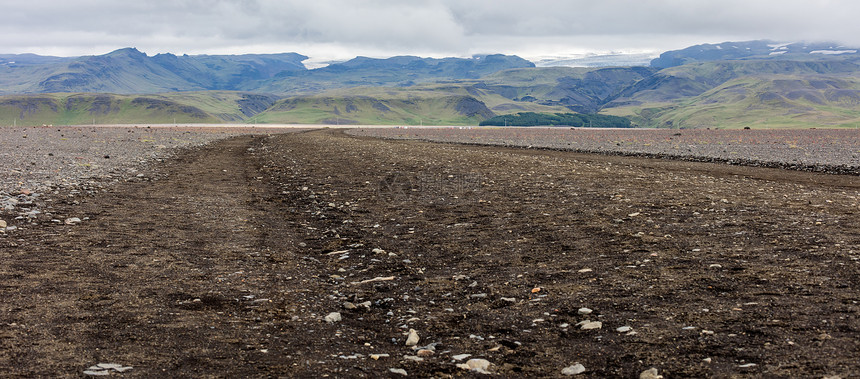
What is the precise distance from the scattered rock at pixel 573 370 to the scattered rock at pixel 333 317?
11.1 feet

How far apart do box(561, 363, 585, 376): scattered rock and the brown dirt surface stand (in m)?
0.08

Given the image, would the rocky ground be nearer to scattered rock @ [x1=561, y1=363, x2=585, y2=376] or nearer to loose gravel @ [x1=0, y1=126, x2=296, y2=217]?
loose gravel @ [x1=0, y1=126, x2=296, y2=217]

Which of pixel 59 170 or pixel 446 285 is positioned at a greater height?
pixel 59 170

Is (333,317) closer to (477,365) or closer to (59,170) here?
(477,365)

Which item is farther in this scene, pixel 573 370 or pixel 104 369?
pixel 573 370

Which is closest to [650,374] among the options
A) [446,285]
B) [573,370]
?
[573,370]

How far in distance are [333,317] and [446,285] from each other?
2.45 meters

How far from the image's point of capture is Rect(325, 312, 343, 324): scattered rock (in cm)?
848

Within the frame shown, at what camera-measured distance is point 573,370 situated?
6.63 metres

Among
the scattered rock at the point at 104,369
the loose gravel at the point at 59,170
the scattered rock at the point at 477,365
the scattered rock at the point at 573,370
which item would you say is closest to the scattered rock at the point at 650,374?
the scattered rock at the point at 573,370

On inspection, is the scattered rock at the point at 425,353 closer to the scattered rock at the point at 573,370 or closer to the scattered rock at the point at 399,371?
the scattered rock at the point at 399,371

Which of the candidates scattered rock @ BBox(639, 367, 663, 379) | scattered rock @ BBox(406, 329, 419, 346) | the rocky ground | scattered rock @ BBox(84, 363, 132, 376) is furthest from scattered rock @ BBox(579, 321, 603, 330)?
the rocky ground

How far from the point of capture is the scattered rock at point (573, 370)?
6578 millimetres

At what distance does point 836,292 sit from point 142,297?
9.79m
